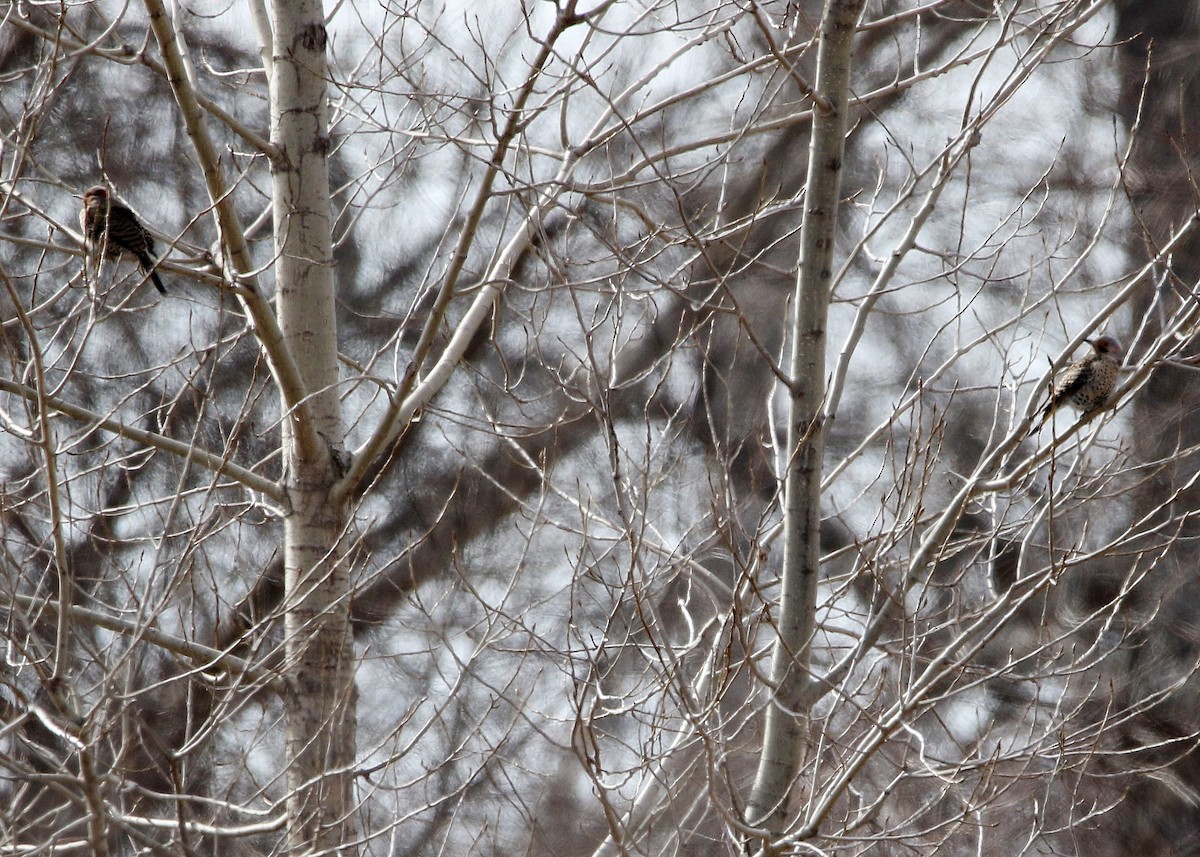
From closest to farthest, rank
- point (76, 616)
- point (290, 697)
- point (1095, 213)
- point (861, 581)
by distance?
point (76, 616) < point (290, 697) < point (861, 581) < point (1095, 213)

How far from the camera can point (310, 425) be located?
13.6 feet

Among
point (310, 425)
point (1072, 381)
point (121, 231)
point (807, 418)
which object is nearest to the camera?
point (807, 418)

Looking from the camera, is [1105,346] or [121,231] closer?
[121,231]

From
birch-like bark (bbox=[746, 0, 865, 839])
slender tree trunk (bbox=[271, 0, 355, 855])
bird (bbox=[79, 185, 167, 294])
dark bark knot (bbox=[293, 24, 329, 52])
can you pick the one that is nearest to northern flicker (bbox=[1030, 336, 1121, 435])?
birch-like bark (bbox=[746, 0, 865, 839])

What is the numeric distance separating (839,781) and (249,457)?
5.56 metres

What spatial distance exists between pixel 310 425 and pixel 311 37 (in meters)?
1.41

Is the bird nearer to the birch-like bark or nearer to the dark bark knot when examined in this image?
the dark bark knot

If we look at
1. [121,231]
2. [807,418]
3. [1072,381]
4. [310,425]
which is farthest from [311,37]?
[1072,381]

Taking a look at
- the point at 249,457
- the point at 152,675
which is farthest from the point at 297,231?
the point at 152,675

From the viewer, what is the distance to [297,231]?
174 inches

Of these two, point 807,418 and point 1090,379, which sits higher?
point 1090,379

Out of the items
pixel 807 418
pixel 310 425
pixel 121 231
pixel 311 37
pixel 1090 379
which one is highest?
pixel 311 37

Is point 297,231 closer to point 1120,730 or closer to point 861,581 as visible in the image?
point 861,581

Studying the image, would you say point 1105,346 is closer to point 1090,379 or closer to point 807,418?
point 1090,379
